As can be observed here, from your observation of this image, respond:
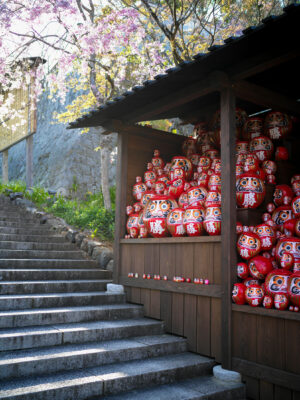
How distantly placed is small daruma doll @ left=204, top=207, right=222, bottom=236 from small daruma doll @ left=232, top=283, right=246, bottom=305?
71 centimetres

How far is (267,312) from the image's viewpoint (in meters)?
3.75

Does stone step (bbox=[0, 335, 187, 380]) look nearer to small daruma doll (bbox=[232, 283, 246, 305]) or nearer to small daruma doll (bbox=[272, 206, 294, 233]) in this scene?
small daruma doll (bbox=[232, 283, 246, 305])

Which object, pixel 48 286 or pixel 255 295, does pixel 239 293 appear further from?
pixel 48 286

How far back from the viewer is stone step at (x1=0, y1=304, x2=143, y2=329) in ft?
14.1

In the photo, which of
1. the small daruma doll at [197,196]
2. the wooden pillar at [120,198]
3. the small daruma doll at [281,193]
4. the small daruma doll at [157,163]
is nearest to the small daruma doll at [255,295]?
the small daruma doll at [281,193]

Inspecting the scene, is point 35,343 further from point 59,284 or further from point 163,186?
point 163,186

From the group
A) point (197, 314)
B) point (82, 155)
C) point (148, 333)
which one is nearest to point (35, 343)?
point (148, 333)

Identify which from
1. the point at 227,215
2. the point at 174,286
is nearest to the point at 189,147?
the point at 227,215

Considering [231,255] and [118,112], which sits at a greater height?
[118,112]

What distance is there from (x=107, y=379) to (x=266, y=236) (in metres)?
2.22

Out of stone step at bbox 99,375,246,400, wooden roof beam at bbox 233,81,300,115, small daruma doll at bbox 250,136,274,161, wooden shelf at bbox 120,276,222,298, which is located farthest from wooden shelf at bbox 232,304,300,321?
wooden roof beam at bbox 233,81,300,115

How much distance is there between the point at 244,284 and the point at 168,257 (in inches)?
51.8

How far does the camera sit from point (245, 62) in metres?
4.14

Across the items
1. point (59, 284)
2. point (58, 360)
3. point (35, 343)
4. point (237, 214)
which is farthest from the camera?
point (59, 284)
